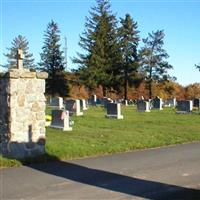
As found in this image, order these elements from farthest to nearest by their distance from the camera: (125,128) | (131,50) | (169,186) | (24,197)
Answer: (131,50) < (125,128) < (169,186) < (24,197)

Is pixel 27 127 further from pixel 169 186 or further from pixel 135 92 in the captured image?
A: pixel 135 92

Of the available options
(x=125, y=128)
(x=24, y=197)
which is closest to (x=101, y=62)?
(x=125, y=128)

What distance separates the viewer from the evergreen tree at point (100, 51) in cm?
6712

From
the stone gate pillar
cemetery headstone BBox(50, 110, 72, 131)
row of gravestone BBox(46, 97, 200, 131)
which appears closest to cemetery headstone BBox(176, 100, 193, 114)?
row of gravestone BBox(46, 97, 200, 131)

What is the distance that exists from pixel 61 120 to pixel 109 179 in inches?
412

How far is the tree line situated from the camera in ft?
224

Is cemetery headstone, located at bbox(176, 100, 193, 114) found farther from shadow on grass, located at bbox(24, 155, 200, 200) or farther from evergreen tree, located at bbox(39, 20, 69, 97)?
evergreen tree, located at bbox(39, 20, 69, 97)

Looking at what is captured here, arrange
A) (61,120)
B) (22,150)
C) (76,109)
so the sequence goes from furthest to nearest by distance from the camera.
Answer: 1. (76,109)
2. (61,120)
3. (22,150)

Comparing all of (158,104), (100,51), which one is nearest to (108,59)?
(100,51)

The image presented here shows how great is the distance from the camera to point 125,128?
21.4 m

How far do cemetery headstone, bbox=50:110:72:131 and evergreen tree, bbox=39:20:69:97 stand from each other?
166 feet

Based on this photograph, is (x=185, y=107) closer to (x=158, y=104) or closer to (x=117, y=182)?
(x=158, y=104)

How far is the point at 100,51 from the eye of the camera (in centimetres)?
6931

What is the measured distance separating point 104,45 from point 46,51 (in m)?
10.6
